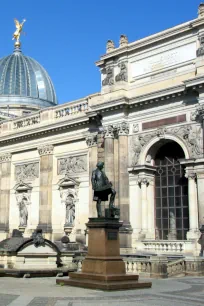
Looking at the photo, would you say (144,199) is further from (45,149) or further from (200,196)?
(45,149)

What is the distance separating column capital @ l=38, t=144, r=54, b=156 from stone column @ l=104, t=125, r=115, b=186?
6951 millimetres

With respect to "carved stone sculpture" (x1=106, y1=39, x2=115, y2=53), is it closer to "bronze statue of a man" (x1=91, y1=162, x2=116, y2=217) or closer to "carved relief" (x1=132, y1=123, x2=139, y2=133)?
"carved relief" (x1=132, y1=123, x2=139, y2=133)

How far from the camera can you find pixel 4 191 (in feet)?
123

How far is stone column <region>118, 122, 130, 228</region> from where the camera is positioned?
90.9 ft

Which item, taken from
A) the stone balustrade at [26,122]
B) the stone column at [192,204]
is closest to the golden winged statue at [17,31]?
the stone balustrade at [26,122]

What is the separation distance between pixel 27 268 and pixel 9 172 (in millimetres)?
19387

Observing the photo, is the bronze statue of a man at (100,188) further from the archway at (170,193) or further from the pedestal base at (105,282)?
the archway at (170,193)

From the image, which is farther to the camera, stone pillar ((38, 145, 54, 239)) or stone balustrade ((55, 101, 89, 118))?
stone pillar ((38, 145, 54, 239))

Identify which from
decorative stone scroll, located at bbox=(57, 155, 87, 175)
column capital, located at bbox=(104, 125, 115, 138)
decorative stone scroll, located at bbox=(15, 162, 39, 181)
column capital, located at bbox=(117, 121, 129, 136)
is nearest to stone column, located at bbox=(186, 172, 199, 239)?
column capital, located at bbox=(117, 121, 129, 136)

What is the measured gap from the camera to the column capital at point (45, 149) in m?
34.7

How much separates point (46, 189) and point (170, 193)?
1043 centimetres

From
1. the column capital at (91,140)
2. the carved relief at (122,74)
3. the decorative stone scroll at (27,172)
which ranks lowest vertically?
the decorative stone scroll at (27,172)

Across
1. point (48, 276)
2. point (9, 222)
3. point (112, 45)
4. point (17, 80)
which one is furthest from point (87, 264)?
point (17, 80)

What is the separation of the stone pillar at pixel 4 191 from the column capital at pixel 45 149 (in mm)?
4037
